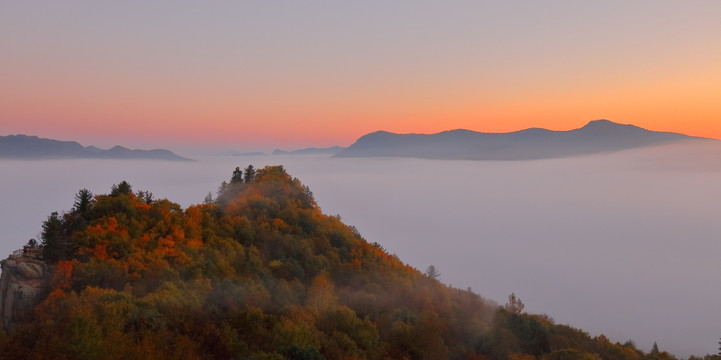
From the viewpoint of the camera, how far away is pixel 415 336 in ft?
108

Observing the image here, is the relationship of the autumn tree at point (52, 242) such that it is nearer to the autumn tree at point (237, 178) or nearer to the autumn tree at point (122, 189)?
the autumn tree at point (122, 189)

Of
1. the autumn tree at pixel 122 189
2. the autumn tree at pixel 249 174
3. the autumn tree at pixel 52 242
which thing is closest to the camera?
the autumn tree at pixel 52 242

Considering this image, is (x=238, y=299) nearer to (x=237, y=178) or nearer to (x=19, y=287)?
(x=19, y=287)

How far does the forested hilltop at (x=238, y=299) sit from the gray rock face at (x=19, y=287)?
683 mm

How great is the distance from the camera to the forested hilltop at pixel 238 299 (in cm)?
2255

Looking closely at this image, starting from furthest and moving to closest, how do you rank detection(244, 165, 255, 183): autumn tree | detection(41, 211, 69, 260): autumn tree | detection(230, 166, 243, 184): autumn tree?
detection(244, 165, 255, 183): autumn tree, detection(230, 166, 243, 184): autumn tree, detection(41, 211, 69, 260): autumn tree

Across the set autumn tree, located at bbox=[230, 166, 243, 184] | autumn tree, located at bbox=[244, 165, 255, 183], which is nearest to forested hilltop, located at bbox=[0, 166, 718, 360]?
autumn tree, located at bbox=[230, 166, 243, 184]

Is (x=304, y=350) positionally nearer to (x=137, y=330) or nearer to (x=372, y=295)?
(x=137, y=330)

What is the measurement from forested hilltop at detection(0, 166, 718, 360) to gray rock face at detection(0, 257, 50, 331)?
0.68 m

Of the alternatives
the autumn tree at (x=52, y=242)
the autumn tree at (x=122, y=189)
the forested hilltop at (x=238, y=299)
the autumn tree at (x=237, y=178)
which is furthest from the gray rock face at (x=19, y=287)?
the autumn tree at (x=237, y=178)

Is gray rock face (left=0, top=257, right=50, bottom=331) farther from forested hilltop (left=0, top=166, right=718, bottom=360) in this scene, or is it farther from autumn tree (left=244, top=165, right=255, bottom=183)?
autumn tree (left=244, top=165, right=255, bottom=183)

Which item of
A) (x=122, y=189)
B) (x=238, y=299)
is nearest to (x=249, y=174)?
(x=122, y=189)

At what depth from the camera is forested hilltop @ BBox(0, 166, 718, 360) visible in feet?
74.0

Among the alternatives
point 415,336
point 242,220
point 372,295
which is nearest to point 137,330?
point 415,336
